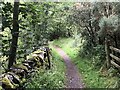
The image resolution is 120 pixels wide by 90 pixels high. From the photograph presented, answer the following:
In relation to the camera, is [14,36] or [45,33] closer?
[14,36]

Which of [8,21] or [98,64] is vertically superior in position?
[8,21]

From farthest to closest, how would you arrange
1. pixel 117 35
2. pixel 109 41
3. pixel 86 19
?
pixel 86 19 < pixel 109 41 < pixel 117 35

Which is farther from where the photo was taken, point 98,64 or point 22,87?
point 98,64

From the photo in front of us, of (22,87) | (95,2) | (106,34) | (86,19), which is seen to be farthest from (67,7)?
(22,87)

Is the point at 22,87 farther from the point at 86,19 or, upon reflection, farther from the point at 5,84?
the point at 86,19

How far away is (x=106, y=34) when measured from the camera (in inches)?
452

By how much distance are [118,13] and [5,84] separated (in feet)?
21.4

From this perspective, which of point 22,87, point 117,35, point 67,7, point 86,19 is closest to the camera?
point 22,87

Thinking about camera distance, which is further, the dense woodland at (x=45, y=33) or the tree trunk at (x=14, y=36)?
the dense woodland at (x=45, y=33)

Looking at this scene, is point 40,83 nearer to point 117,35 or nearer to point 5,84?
point 5,84

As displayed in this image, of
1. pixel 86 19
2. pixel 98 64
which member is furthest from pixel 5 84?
pixel 86 19

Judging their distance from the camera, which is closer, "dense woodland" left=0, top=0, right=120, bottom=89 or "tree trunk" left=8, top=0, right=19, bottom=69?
"tree trunk" left=8, top=0, right=19, bottom=69

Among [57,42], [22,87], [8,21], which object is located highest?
[8,21]

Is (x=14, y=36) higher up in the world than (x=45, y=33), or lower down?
higher up
